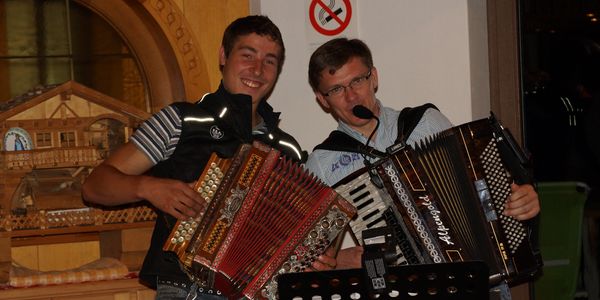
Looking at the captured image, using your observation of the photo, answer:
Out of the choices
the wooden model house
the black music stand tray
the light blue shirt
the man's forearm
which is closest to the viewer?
the black music stand tray

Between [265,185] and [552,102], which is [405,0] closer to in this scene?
[552,102]

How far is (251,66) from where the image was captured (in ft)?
9.96

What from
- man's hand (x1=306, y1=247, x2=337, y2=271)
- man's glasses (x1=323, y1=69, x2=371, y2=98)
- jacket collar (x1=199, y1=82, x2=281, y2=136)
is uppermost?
man's glasses (x1=323, y1=69, x2=371, y2=98)

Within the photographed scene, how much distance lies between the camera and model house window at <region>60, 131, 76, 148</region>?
343 centimetres

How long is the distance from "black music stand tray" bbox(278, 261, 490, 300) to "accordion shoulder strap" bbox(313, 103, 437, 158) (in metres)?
0.56

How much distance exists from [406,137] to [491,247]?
41cm

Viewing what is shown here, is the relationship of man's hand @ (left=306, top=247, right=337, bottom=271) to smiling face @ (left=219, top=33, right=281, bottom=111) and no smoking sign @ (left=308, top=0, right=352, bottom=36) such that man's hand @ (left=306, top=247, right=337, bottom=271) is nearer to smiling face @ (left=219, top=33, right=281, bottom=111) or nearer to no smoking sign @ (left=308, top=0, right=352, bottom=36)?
smiling face @ (left=219, top=33, right=281, bottom=111)

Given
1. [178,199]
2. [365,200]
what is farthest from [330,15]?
[178,199]

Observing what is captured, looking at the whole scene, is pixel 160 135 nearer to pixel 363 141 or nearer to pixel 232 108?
pixel 232 108

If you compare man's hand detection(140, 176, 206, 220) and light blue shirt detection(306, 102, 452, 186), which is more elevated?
light blue shirt detection(306, 102, 452, 186)

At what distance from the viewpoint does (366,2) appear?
12.2 feet

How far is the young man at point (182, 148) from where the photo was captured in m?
2.81

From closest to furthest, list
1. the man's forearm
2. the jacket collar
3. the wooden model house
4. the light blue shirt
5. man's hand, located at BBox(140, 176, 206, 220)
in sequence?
man's hand, located at BBox(140, 176, 206, 220), the man's forearm, the jacket collar, the light blue shirt, the wooden model house

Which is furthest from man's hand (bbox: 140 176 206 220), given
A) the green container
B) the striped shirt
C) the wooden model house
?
the green container
